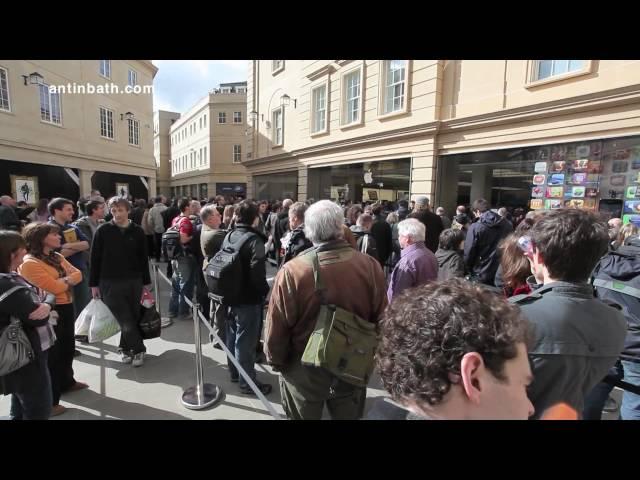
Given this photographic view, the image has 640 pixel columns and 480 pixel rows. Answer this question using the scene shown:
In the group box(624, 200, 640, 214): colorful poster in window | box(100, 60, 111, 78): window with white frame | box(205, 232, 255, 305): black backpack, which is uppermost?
box(100, 60, 111, 78): window with white frame

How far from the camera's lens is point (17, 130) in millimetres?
13531

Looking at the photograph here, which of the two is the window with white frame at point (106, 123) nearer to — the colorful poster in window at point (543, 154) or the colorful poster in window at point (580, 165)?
the colorful poster in window at point (543, 154)

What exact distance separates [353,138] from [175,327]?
360 inches

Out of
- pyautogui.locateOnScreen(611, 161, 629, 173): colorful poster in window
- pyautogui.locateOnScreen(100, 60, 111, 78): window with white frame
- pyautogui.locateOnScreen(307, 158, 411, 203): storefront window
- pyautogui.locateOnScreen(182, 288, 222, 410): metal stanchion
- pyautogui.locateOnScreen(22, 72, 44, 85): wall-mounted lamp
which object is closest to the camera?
pyautogui.locateOnScreen(182, 288, 222, 410): metal stanchion

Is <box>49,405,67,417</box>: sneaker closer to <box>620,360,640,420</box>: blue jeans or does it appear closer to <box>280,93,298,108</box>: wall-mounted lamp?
<box>620,360,640,420</box>: blue jeans

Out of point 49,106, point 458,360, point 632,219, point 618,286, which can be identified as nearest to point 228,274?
point 458,360

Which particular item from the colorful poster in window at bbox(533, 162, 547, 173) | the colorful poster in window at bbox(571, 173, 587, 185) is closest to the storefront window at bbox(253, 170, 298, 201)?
the colorful poster in window at bbox(533, 162, 547, 173)

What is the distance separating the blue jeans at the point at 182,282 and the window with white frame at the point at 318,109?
393 inches

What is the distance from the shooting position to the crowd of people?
86 cm

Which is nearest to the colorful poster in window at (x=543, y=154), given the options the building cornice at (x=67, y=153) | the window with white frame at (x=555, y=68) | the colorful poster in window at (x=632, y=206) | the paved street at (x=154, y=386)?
the window with white frame at (x=555, y=68)

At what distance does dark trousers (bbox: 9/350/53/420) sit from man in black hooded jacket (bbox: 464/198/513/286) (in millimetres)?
4681

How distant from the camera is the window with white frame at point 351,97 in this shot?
11.7m
